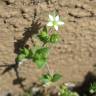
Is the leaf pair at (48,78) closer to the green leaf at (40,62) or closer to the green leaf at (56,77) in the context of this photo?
the green leaf at (56,77)

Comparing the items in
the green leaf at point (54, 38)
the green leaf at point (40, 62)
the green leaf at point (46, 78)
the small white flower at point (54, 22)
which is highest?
the small white flower at point (54, 22)

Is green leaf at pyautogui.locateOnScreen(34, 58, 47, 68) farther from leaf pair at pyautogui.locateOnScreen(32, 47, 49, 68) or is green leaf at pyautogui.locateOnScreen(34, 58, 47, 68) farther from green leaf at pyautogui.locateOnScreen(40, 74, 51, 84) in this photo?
green leaf at pyautogui.locateOnScreen(40, 74, 51, 84)

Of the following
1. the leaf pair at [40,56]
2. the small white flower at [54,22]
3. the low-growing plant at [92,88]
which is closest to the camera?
the small white flower at [54,22]

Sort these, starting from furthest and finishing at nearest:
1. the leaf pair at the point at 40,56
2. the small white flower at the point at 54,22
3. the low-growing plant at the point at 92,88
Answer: the low-growing plant at the point at 92,88 < the leaf pair at the point at 40,56 < the small white flower at the point at 54,22

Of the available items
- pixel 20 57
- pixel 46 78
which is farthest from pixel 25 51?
pixel 46 78

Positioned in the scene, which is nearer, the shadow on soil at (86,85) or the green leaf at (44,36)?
the green leaf at (44,36)

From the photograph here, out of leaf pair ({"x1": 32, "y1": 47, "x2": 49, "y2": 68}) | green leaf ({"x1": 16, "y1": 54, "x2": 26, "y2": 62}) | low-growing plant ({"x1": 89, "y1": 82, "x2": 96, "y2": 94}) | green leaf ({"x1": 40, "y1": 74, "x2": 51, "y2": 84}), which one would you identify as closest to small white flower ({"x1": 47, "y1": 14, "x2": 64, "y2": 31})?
leaf pair ({"x1": 32, "y1": 47, "x2": 49, "y2": 68})

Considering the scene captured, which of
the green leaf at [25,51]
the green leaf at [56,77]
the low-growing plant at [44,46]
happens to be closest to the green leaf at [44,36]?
the low-growing plant at [44,46]

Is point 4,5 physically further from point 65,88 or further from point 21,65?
point 65,88
